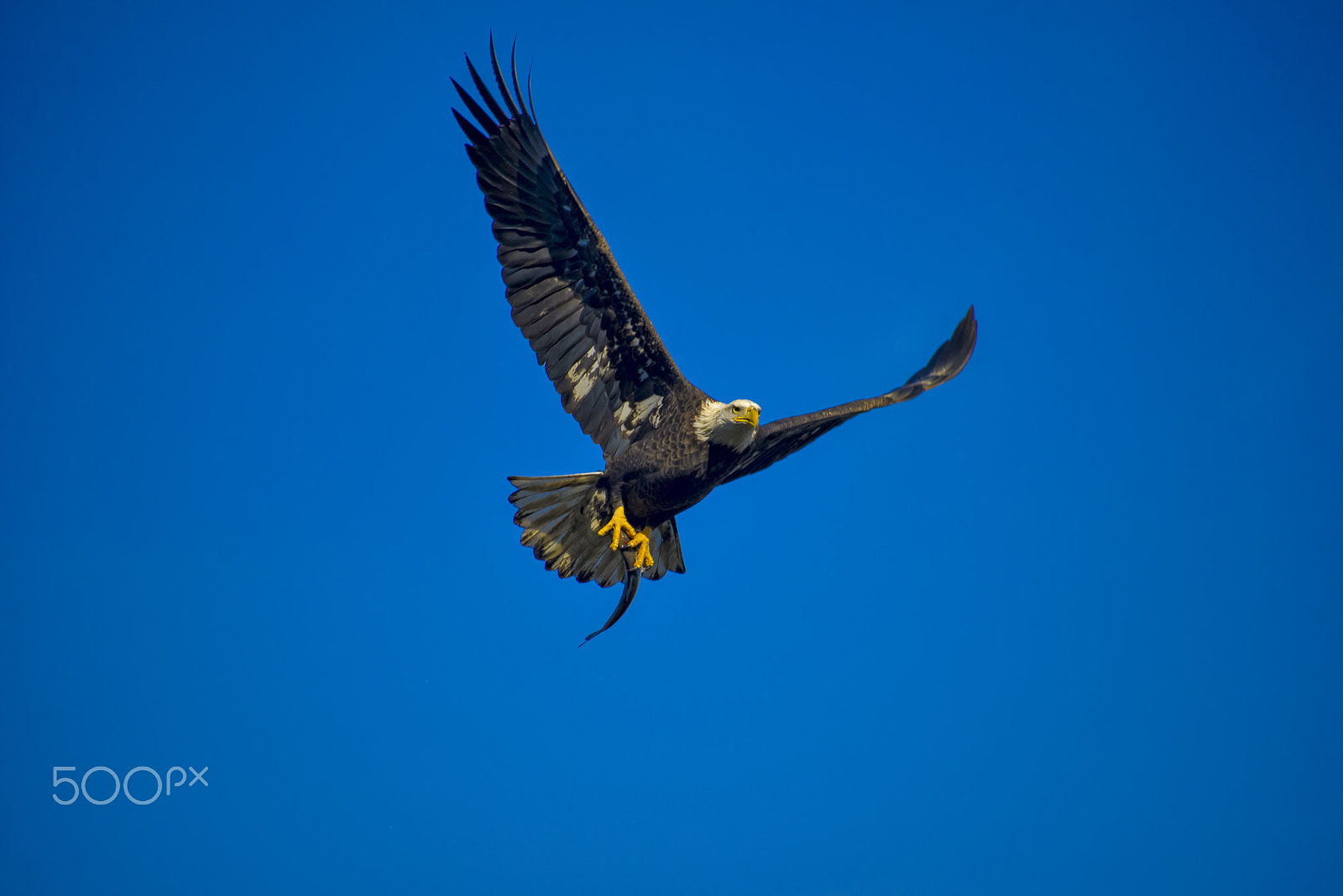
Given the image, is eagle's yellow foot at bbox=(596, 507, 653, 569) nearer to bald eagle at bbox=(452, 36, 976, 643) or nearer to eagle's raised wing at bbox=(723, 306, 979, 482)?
bald eagle at bbox=(452, 36, 976, 643)

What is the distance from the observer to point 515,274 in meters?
4.30

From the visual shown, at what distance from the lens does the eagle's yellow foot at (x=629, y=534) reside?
174 inches

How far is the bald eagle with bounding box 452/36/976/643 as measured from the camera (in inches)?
164

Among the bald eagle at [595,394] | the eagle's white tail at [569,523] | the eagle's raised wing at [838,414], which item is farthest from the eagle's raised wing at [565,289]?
the eagle's raised wing at [838,414]

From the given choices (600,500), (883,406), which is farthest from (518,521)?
(883,406)

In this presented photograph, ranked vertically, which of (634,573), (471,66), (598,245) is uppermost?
(471,66)

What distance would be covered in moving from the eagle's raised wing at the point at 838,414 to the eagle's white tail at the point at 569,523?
0.71 metres

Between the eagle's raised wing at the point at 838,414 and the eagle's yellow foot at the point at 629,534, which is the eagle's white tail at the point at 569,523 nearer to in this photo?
the eagle's yellow foot at the point at 629,534

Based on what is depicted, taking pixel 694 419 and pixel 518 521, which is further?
pixel 518 521

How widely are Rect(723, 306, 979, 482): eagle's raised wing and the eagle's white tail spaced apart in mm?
714

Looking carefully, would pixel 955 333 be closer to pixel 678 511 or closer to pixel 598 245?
pixel 678 511

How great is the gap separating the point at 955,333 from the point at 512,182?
3.07 meters

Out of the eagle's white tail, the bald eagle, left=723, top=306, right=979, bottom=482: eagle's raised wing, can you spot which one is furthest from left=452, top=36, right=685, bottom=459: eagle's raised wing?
left=723, top=306, right=979, bottom=482: eagle's raised wing

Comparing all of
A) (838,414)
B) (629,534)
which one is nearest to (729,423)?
(838,414)
